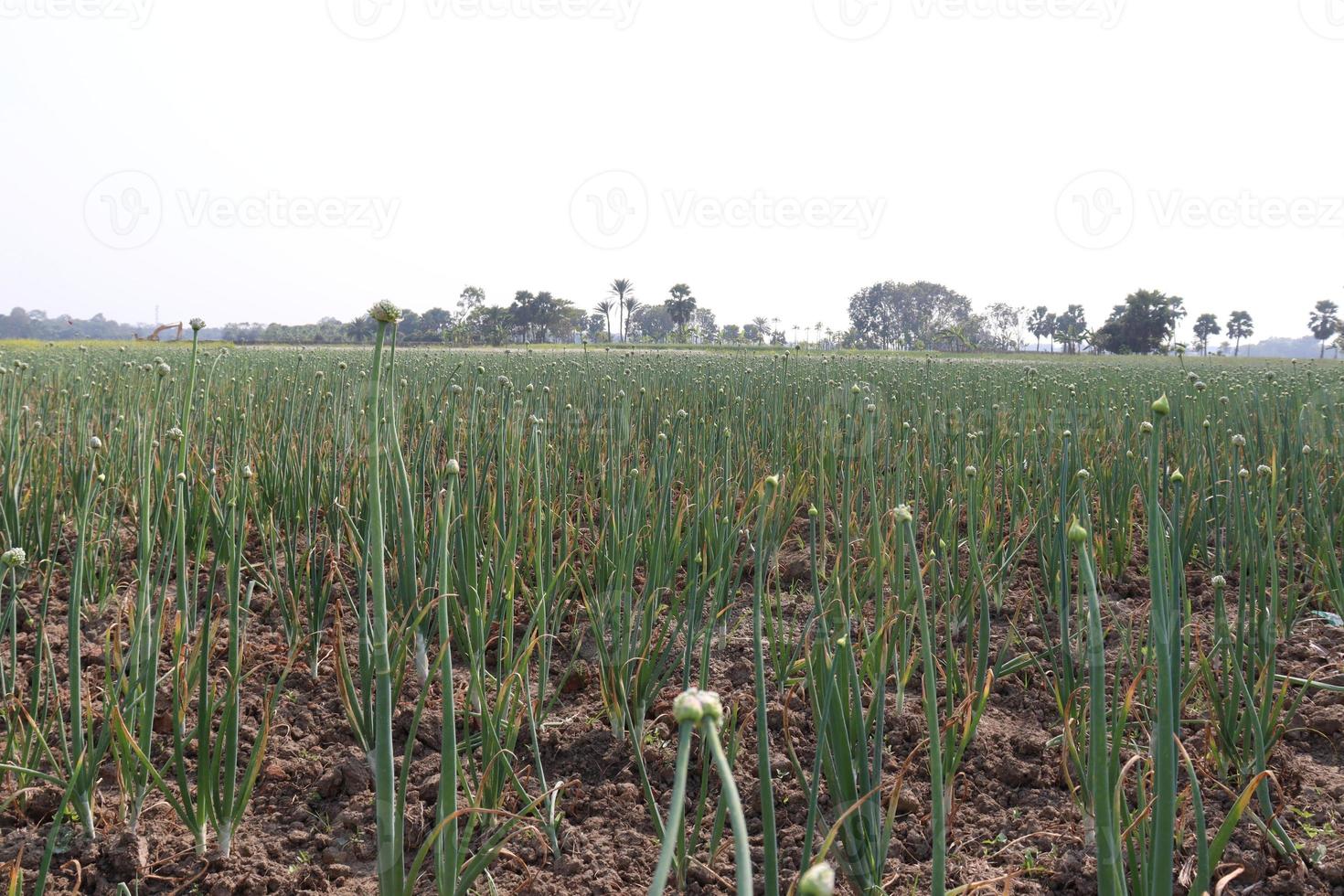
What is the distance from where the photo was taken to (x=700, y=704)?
1.41 feet

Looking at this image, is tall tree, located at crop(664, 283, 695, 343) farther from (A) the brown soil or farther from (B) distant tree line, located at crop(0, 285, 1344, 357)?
(A) the brown soil

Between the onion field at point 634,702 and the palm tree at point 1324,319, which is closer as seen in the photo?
the onion field at point 634,702

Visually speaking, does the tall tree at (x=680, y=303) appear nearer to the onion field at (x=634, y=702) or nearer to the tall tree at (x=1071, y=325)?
the tall tree at (x=1071, y=325)

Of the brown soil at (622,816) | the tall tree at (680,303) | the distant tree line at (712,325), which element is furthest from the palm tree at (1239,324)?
the brown soil at (622,816)

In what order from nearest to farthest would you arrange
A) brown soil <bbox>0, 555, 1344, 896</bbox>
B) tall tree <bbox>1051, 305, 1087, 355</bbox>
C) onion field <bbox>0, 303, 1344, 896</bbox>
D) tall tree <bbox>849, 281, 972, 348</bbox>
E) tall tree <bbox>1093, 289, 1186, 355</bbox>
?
onion field <bbox>0, 303, 1344, 896</bbox>, brown soil <bbox>0, 555, 1344, 896</bbox>, tall tree <bbox>1093, 289, 1186, 355</bbox>, tall tree <bbox>1051, 305, 1087, 355</bbox>, tall tree <bbox>849, 281, 972, 348</bbox>

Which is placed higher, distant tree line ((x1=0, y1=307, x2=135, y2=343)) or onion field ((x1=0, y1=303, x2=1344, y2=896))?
distant tree line ((x1=0, y1=307, x2=135, y2=343))

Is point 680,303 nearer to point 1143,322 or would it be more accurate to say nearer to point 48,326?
point 1143,322

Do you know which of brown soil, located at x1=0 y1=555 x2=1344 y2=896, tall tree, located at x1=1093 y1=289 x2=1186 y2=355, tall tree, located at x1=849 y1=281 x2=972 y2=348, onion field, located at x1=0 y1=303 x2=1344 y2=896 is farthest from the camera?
tall tree, located at x1=849 y1=281 x2=972 y2=348

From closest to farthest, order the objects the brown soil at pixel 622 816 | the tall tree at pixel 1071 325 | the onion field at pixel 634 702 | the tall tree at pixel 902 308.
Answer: the onion field at pixel 634 702, the brown soil at pixel 622 816, the tall tree at pixel 1071 325, the tall tree at pixel 902 308

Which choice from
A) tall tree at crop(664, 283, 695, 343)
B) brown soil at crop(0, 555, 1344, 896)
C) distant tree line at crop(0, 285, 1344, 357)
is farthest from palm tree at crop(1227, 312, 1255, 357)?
brown soil at crop(0, 555, 1344, 896)

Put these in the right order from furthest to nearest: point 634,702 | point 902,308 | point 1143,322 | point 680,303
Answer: point 902,308, point 680,303, point 1143,322, point 634,702

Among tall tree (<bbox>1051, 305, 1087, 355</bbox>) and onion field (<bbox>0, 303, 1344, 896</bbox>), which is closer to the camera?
onion field (<bbox>0, 303, 1344, 896</bbox>)

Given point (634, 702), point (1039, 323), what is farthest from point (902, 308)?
point (634, 702)

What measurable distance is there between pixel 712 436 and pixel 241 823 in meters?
1.87
